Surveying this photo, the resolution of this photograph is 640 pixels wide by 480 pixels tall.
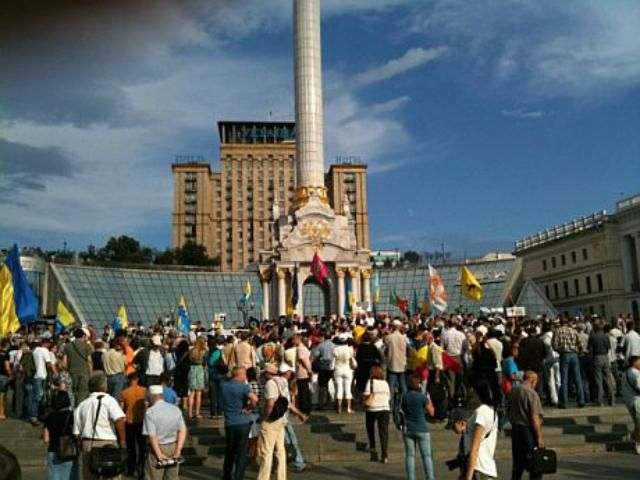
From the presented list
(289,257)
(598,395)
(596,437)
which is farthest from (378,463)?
(289,257)

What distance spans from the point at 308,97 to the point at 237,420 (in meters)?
41.1

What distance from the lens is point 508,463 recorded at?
516 inches

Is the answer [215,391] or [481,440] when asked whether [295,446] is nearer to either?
[215,391]

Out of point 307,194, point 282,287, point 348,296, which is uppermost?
point 307,194

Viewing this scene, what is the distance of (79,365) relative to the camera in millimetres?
14828

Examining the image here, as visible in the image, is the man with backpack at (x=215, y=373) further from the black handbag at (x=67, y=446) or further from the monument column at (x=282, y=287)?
the monument column at (x=282, y=287)

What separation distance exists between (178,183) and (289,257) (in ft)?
244

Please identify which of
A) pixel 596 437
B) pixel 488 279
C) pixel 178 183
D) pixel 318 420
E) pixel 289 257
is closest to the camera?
pixel 596 437

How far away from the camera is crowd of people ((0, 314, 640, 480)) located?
8.52 metres

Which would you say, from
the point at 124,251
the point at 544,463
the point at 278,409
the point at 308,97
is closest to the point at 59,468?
the point at 278,409

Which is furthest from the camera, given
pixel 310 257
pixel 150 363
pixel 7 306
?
pixel 310 257

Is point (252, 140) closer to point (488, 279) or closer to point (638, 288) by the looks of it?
point (488, 279)

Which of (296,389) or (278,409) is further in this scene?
(296,389)

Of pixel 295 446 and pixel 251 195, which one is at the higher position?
pixel 251 195
